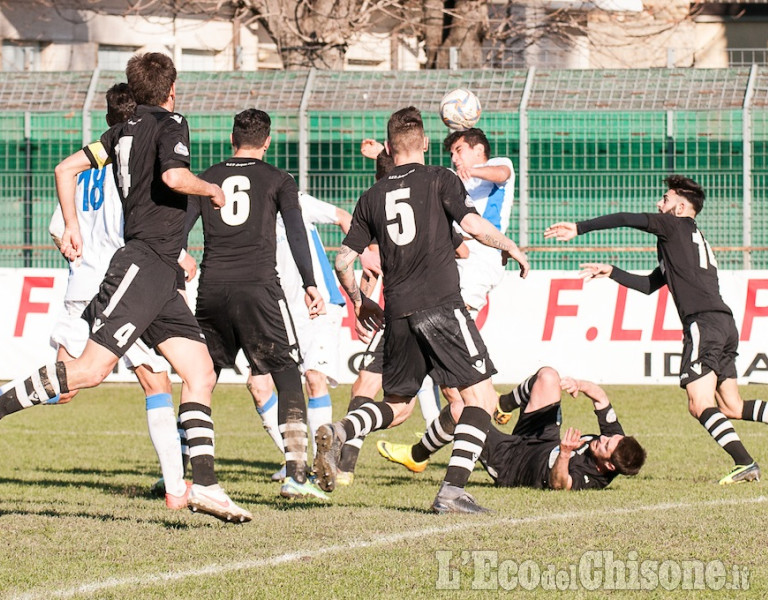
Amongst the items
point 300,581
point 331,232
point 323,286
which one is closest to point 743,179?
point 331,232

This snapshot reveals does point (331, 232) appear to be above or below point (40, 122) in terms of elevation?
below

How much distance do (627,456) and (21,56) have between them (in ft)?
79.6

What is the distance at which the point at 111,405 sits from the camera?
15.4 meters

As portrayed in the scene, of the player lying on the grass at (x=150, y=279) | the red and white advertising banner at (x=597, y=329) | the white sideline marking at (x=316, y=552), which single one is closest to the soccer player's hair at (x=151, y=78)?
the player lying on the grass at (x=150, y=279)

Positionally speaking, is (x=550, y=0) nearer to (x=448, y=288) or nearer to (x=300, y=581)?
(x=448, y=288)

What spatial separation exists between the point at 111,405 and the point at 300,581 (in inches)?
399

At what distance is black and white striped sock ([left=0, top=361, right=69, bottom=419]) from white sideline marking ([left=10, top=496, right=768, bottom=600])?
136 cm

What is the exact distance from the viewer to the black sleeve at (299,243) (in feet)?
25.1

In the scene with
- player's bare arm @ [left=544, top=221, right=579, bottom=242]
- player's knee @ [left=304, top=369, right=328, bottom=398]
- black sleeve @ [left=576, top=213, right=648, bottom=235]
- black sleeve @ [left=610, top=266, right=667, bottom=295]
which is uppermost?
black sleeve @ [left=576, top=213, right=648, bottom=235]

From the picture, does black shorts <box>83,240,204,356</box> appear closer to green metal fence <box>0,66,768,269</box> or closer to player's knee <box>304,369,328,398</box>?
player's knee <box>304,369,328,398</box>

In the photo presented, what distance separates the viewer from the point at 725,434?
9.16 meters

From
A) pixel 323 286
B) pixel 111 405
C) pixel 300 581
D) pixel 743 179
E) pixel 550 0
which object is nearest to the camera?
pixel 300 581

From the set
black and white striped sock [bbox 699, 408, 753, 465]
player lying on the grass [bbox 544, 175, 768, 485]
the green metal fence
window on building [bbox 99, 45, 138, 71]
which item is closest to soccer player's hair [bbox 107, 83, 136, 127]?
player lying on the grass [bbox 544, 175, 768, 485]

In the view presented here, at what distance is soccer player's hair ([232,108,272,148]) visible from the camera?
812 centimetres
